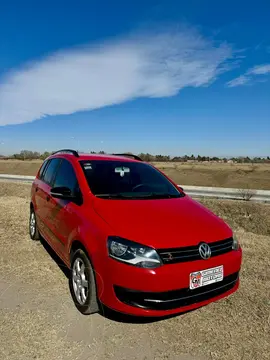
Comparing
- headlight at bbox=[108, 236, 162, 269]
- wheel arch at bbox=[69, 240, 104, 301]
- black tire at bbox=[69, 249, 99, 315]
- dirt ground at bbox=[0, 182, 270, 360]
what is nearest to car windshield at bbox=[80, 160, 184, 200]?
wheel arch at bbox=[69, 240, 104, 301]

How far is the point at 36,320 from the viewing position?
309 cm

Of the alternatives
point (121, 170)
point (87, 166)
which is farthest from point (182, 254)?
point (87, 166)

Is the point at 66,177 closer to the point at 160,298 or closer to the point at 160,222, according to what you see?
the point at 160,222

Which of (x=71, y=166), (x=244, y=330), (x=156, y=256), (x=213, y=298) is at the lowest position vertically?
(x=244, y=330)

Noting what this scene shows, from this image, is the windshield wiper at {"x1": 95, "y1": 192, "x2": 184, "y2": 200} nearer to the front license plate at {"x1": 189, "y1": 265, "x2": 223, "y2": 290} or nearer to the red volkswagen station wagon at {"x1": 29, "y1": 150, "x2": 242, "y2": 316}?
the red volkswagen station wagon at {"x1": 29, "y1": 150, "x2": 242, "y2": 316}

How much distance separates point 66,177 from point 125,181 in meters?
0.90

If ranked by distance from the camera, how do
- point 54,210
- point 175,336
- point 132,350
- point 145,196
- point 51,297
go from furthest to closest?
point 54,210
point 145,196
point 51,297
point 175,336
point 132,350

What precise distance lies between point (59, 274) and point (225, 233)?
8.11 feet

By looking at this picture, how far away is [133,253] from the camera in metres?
2.72

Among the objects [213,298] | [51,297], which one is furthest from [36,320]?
[213,298]

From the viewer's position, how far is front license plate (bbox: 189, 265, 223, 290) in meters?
2.77

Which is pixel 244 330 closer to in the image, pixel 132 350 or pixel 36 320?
pixel 132 350

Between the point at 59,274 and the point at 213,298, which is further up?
the point at 213,298

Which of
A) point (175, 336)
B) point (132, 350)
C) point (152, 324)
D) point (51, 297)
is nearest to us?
point (132, 350)
